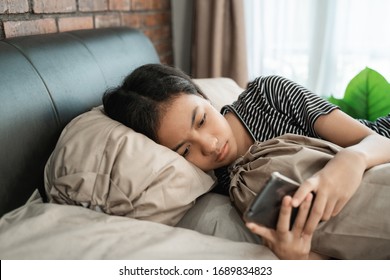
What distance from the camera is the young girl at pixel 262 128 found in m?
0.61

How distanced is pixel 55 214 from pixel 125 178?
0.14 metres

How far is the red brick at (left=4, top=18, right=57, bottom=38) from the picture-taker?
3.18 feet

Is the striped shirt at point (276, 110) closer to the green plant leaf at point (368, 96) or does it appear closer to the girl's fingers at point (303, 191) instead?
the green plant leaf at point (368, 96)

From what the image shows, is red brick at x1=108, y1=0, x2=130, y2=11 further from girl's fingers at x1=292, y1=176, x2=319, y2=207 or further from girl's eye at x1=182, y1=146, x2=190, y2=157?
girl's fingers at x1=292, y1=176, x2=319, y2=207

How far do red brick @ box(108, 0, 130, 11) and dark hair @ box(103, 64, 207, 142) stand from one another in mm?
765

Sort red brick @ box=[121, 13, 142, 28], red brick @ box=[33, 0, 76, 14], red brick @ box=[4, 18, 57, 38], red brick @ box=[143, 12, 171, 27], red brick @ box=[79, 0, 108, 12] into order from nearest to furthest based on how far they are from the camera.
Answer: red brick @ box=[4, 18, 57, 38] < red brick @ box=[33, 0, 76, 14] < red brick @ box=[79, 0, 108, 12] < red brick @ box=[121, 13, 142, 28] < red brick @ box=[143, 12, 171, 27]

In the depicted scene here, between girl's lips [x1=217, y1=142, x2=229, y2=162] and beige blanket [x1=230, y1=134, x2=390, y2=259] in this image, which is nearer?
beige blanket [x1=230, y1=134, x2=390, y2=259]

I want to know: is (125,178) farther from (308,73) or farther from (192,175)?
(308,73)

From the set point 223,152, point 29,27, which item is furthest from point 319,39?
point 29,27

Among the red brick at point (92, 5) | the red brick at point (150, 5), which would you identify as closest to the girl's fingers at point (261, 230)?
the red brick at point (92, 5)

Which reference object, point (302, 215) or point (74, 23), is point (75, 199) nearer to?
point (302, 215)

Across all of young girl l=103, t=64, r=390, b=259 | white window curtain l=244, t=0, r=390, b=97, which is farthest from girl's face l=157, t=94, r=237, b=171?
white window curtain l=244, t=0, r=390, b=97

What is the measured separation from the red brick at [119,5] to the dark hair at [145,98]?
765 millimetres

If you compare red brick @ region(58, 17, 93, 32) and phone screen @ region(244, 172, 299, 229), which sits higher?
red brick @ region(58, 17, 93, 32)
